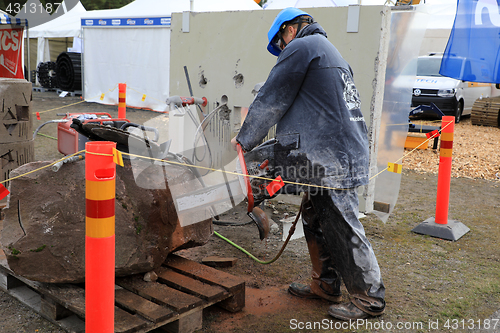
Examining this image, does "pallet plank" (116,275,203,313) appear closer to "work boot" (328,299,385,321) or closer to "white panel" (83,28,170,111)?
"work boot" (328,299,385,321)

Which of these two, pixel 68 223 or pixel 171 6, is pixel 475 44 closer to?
pixel 68 223

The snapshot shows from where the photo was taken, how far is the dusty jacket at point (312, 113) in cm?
267

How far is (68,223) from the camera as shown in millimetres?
2648

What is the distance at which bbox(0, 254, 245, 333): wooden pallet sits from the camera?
2.44m

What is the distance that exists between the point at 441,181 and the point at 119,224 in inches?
126

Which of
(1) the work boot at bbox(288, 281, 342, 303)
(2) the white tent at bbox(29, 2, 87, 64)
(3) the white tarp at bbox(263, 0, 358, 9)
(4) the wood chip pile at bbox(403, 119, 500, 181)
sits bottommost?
(1) the work boot at bbox(288, 281, 342, 303)

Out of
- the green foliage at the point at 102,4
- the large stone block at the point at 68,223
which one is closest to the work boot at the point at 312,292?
the large stone block at the point at 68,223

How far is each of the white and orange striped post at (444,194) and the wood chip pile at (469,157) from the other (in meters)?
1.73

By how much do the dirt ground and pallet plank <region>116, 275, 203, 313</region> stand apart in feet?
0.77

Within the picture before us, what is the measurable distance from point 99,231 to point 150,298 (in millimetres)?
881

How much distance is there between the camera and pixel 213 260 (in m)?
3.56

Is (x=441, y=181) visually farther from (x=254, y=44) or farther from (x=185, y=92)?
(x=185, y=92)

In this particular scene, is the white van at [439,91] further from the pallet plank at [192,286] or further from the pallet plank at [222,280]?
the pallet plank at [192,286]

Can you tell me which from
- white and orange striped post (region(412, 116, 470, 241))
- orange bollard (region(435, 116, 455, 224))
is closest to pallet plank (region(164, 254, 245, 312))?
white and orange striped post (region(412, 116, 470, 241))
